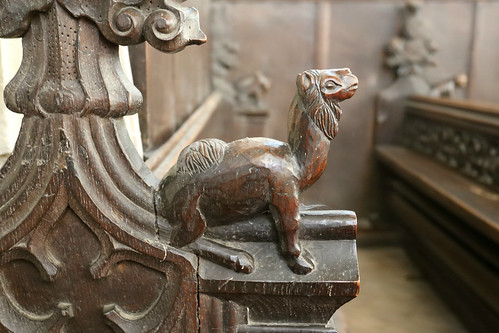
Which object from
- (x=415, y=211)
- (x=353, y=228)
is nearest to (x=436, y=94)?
(x=415, y=211)

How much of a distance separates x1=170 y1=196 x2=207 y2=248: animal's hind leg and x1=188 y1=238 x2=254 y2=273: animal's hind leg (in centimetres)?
1

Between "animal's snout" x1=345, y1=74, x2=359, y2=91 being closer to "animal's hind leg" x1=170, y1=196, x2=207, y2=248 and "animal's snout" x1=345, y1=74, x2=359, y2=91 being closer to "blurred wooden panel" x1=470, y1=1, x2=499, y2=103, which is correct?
"animal's hind leg" x1=170, y1=196, x2=207, y2=248

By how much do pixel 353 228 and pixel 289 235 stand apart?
0.09 meters

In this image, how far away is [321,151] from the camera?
2.10ft

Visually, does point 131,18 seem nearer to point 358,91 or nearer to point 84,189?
point 84,189

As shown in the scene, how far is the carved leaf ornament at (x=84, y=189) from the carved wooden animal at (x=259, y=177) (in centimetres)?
4

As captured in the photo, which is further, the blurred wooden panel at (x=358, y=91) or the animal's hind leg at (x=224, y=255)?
the blurred wooden panel at (x=358, y=91)

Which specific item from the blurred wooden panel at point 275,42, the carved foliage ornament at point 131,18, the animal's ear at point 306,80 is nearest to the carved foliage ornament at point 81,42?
the carved foliage ornament at point 131,18

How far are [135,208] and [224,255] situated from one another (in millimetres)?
132

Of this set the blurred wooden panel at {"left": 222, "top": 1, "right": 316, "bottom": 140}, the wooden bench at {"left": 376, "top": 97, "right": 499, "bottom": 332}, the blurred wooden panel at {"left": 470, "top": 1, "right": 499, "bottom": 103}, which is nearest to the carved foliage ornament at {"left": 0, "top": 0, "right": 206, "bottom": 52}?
the wooden bench at {"left": 376, "top": 97, "right": 499, "bottom": 332}

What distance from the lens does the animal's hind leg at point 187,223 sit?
0.63m

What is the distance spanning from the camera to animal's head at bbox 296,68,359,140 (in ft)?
2.08

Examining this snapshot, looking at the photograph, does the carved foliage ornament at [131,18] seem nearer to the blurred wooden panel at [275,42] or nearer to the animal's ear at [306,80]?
the animal's ear at [306,80]

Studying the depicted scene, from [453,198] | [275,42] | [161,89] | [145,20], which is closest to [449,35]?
[275,42]
